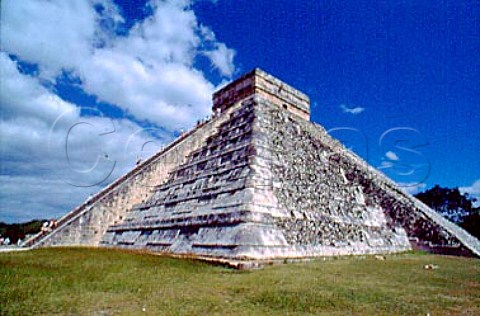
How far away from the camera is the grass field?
16.0 feet

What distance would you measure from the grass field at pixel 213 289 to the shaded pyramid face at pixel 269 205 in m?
1.54

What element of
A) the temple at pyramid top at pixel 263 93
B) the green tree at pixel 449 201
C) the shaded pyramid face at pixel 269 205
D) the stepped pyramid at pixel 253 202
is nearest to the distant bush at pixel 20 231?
the stepped pyramid at pixel 253 202

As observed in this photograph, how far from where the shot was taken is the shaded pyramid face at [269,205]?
1025 centimetres

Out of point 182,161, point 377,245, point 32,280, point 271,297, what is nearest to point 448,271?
point 377,245

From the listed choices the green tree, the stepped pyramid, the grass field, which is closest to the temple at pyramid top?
the stepped pyramid

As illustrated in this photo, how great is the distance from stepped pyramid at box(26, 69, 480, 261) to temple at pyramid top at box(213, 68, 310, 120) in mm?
71

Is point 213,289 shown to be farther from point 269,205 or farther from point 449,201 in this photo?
point 449,201

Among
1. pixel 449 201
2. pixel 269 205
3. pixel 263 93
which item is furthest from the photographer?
pixel 449 201

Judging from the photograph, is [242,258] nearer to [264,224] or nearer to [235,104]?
[264,224]

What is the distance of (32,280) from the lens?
6191mm

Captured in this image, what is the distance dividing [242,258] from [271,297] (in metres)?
3.40

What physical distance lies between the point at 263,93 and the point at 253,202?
404 inches

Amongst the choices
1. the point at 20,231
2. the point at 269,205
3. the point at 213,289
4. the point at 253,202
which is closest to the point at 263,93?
the point at 269,205

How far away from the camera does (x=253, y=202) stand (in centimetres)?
1034
